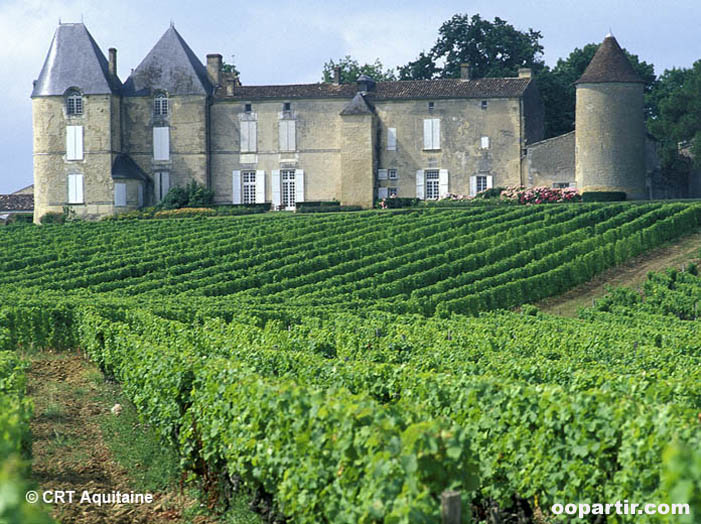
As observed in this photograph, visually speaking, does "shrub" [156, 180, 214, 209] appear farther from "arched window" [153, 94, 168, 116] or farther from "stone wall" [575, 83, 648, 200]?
"stone wall" [575, 83, 648, 200]

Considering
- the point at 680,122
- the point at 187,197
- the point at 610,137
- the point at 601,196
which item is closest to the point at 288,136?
the point at 187,197

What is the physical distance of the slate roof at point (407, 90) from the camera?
49.8 meters

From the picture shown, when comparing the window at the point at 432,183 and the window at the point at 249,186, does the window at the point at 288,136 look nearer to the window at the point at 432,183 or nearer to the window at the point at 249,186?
the window at the point at 249,186

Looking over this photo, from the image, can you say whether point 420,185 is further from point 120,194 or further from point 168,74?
point 120,194

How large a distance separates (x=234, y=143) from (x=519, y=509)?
145 ft

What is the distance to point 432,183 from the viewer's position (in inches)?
1973

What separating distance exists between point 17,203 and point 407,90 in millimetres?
35900

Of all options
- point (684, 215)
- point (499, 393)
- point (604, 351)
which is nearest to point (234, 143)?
point (684, 215)

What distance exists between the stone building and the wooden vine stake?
43.6 metres

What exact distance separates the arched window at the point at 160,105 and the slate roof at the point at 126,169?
101 inches

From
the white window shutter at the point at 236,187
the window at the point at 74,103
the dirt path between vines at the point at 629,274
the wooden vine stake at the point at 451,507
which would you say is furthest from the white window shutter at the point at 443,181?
the wooden vine stake at the point at 451,507

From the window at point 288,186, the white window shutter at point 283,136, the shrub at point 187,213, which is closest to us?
the shrub at point 187,213

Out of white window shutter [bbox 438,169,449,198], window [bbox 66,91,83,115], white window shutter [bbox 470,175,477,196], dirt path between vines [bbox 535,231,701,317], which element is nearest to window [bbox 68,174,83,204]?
window [bbox 66,91,83,115]

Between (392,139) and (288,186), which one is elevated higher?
(392,139)
